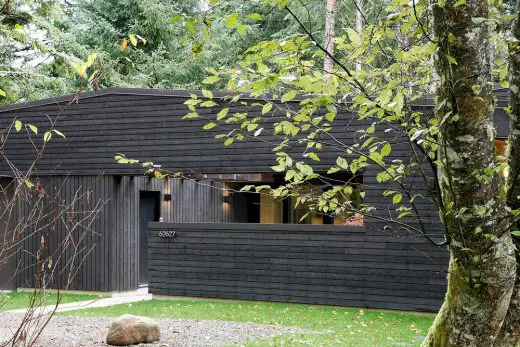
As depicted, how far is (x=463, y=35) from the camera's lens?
280 cm

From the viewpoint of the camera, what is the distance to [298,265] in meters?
11.4

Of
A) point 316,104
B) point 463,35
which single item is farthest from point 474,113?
point 316,104

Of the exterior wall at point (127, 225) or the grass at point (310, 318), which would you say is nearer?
the grass at point (310, 318)

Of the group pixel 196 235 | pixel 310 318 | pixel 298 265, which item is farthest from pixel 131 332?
pixel 196 235

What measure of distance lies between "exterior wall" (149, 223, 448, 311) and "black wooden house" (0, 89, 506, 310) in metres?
0.02

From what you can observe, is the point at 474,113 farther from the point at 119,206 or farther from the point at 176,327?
the point at 119,206

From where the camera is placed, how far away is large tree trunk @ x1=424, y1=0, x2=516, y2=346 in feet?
9.16

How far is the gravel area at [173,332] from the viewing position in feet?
26.1

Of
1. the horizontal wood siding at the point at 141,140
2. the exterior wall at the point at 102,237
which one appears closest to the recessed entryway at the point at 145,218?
the exterior wall at the point at 102,237

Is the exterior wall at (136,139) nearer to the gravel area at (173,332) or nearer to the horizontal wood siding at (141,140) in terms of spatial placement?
the horizontal wood siding at (141,140)

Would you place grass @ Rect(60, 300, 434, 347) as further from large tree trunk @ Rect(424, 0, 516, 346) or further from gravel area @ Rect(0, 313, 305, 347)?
large tree trunk @ Rect(424, 0, 516, 346)

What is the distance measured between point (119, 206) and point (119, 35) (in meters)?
10.9

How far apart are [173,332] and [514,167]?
6.28 m

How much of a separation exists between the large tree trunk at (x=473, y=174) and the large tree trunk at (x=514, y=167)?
20cm
